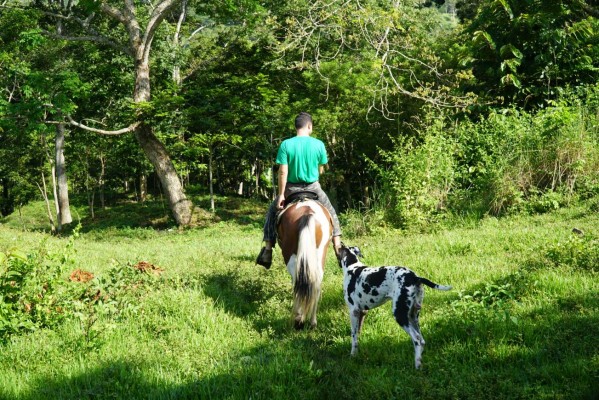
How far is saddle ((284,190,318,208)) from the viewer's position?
677cm

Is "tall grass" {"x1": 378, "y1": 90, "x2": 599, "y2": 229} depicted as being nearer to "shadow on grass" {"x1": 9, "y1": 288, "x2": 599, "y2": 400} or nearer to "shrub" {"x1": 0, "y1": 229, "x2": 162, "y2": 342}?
"shadow on grass" {"x1": 9, "y1": 288, "x2": 599, "y2": 400}

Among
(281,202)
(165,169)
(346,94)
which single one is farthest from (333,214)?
(346,94)

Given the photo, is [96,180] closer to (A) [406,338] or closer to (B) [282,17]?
(B) [282,17]

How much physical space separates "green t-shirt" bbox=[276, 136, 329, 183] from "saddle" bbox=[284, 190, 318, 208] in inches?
6.8

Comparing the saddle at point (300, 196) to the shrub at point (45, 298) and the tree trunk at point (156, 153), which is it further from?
the tree trunk at point (156, 153)

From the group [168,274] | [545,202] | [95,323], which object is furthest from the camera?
[545,202]

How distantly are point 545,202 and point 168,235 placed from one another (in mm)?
12773

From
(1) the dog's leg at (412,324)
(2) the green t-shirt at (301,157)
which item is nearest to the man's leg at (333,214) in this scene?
(2) the green t-shirt at (301,157)

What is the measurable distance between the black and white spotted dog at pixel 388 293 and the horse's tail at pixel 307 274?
44 cm

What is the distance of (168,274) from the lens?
8.15m

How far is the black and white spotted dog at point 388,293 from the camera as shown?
4.65 metres

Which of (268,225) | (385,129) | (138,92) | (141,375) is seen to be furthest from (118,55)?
(141,375)

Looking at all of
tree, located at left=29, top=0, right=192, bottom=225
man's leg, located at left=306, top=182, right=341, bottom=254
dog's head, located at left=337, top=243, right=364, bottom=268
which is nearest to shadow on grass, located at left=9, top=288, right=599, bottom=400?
dog's head, located at left=337, top=243, right=364, bottom=268

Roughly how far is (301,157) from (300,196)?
0.54 meters
